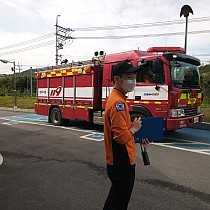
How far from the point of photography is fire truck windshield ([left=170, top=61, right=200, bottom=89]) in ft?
25.5

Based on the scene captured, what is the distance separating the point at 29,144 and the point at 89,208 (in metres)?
4.67

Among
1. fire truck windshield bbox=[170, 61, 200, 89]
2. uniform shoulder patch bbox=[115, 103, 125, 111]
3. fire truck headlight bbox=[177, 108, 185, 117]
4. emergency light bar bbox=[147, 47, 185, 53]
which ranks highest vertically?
emergency light bar bbox=[147, 47, 185, 53]

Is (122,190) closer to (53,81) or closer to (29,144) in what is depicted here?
(29,144)

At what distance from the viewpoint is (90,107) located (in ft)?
32.5

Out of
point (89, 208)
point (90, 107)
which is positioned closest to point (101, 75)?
point (90, 107)

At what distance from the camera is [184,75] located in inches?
320

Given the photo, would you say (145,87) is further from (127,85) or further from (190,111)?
(127,85)

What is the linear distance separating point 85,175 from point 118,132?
2.84m

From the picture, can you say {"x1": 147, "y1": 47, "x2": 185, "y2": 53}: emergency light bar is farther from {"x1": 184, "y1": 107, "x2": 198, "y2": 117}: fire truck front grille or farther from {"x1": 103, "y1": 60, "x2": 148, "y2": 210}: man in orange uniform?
{"x1": 103, "y1": 60, "x2": 148, "y2": 210}: man in orange uniform

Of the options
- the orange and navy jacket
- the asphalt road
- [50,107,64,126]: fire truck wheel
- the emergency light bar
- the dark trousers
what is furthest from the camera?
[50,107,64,126]: fire truck wheel

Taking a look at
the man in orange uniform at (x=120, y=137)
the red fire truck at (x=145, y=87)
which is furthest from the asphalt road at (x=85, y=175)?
the man in orange uniform at (x=120, y=137)

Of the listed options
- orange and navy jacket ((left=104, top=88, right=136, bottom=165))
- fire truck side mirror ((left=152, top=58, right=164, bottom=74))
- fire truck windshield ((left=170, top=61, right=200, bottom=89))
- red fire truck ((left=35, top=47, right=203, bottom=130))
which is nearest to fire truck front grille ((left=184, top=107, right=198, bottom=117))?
red fire truck ((left=35, top=47, right=203, bottom=130))

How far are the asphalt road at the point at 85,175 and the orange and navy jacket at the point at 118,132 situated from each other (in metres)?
1.38

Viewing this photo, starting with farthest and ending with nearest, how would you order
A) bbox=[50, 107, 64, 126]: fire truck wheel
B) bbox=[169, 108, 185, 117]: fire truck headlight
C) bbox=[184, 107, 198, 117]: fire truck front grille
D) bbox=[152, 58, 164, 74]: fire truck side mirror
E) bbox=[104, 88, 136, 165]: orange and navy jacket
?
1. bbox=[50, 107, 64, 126]: fire truck wheel
2. bbox=[184, 107, 198, 117]: fire truck front grille
3. bbox=[169, 108, 185, 117]: fire truck headlight
4. bbox=[152, 58, 164, 74]: fire truck side mirror
5. bbox=[104, 88, 136, 165]: orange and navy jacket
